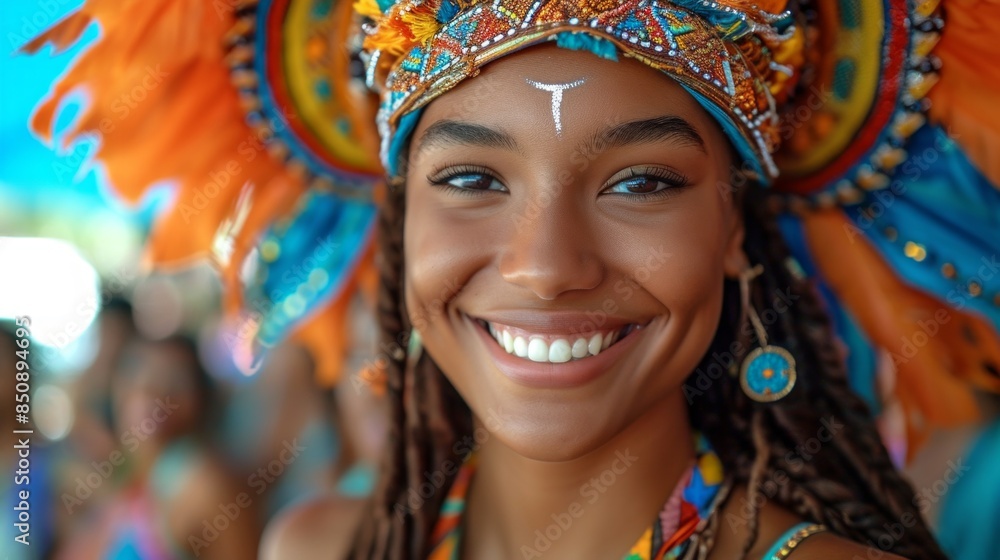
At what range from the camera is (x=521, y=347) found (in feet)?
5.75

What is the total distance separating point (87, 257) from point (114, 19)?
1.76m

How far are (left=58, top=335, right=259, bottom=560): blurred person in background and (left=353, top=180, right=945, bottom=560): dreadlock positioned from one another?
206 centimetres

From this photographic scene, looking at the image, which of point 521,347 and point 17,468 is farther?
point 17,468

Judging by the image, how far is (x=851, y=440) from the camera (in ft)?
6.82

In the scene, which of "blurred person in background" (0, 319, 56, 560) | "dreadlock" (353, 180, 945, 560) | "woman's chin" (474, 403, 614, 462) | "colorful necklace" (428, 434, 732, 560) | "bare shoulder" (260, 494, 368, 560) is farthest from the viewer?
"blurred person in background" (0, 319, 56, 560)

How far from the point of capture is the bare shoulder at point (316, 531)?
7.52 ft

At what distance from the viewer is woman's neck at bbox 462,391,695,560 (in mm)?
1916

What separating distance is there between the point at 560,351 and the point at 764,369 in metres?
0.53

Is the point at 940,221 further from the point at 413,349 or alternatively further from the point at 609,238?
the point at 413,349

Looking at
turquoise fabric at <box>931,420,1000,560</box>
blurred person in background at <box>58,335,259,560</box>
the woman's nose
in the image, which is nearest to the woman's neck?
the woman's nose

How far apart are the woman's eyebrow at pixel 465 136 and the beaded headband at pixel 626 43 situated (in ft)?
0.23

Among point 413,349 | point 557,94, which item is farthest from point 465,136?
point 413,349

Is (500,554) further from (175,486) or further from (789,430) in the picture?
(175,486)

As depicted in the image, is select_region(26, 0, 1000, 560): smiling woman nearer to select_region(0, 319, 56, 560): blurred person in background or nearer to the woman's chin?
the woman's chin
